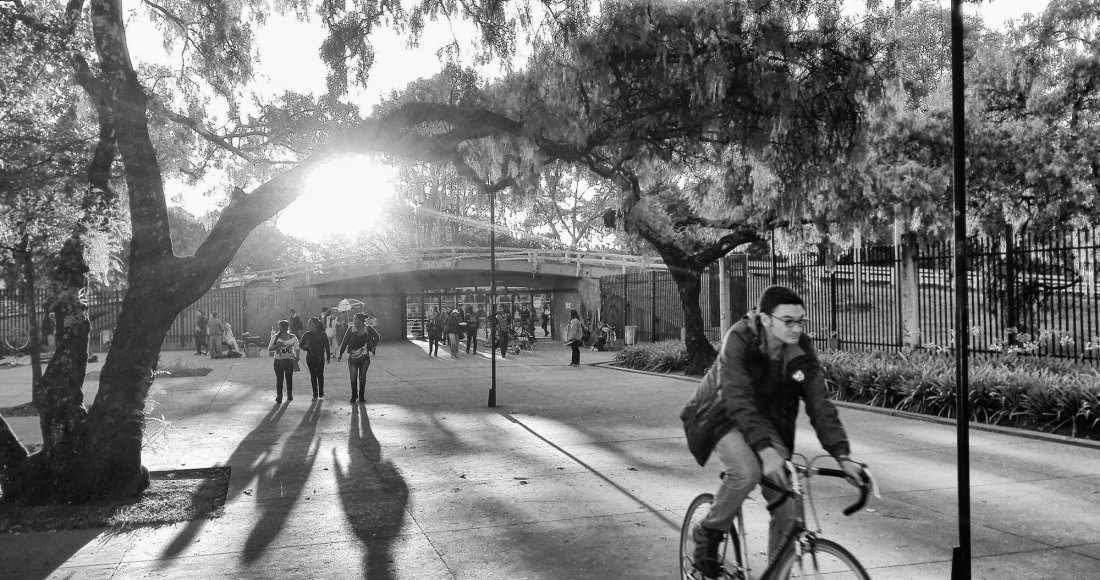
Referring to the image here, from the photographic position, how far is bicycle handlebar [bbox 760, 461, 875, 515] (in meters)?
3.08

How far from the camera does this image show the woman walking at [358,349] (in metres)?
13.5

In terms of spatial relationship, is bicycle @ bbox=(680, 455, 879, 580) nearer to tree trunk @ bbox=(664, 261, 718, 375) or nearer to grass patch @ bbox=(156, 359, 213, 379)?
tree trunk @ bbox=(664, 261, 718, 375)

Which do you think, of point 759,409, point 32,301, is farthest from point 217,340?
point 759,409

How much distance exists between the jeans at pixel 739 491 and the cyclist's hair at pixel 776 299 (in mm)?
567

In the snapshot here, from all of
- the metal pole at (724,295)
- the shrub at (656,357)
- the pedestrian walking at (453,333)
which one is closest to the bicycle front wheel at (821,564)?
the shrub at (656,357)

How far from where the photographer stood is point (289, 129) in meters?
9.24

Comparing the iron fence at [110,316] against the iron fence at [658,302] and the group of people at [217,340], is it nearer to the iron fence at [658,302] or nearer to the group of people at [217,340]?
the group of people at [217,340]

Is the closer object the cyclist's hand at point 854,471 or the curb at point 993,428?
the cyclist's hand at point 854,471

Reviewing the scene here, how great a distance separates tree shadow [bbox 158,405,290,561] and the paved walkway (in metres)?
0.03

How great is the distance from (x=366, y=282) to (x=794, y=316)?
126ft

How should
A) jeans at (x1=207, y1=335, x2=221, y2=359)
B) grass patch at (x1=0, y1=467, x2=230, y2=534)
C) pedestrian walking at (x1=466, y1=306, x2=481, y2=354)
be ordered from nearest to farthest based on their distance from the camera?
grass patch at (x1=0, y1=467, x2=230, y2=534) → jeans at (x1=207, y1=335, x2=221, y2=359) → pedestrian walking at (x1=466, y1=306, x2=481, y2=354)

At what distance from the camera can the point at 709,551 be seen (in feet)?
12.3

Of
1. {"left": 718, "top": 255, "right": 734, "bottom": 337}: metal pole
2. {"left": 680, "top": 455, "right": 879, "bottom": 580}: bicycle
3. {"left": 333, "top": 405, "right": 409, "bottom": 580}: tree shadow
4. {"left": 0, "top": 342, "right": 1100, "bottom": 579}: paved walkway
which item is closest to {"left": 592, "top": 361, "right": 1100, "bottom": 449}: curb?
{"left": 0, "top": 342, "right": 1100, "bottom": 579}: paved walkway

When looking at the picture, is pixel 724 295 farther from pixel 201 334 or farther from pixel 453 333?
pixel 201 334
